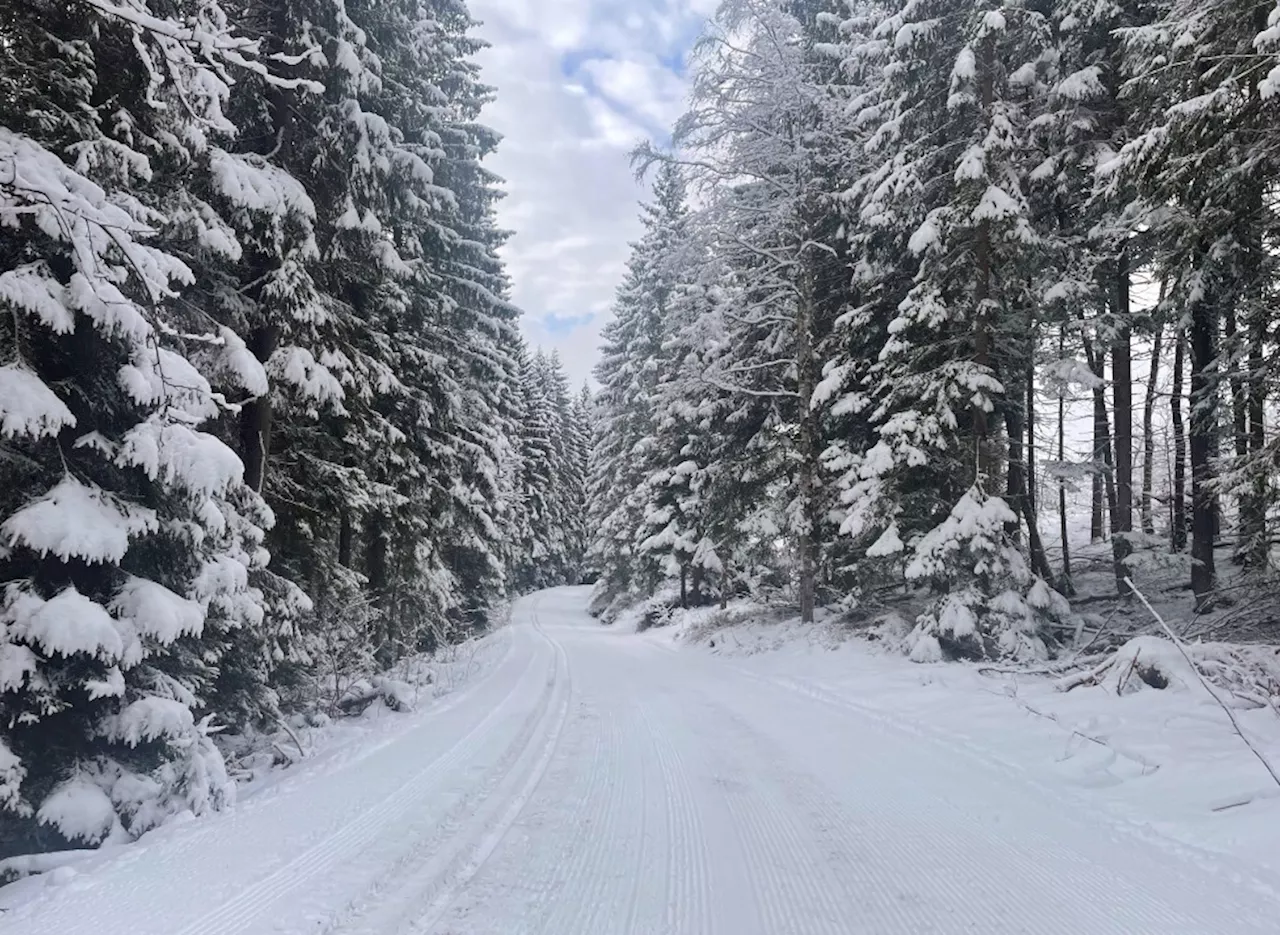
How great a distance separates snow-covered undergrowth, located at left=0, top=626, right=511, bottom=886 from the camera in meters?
4.76

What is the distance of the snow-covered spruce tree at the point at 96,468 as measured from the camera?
4.74m

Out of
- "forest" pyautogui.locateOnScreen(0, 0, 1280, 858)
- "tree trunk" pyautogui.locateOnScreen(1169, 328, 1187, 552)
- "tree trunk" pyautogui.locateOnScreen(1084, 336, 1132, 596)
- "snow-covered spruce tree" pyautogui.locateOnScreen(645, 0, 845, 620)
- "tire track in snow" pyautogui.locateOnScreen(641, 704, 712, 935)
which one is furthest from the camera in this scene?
"snow-covered spruce tree" pyautogui.locateOnScreen(645, 0, 845, 620)

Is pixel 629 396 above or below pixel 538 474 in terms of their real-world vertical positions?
above

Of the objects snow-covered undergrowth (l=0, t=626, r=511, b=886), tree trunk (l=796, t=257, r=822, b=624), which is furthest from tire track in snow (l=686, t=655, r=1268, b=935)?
tree trunk (l=796, t=257, r=822, b=624)

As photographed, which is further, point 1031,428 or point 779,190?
point 779,190

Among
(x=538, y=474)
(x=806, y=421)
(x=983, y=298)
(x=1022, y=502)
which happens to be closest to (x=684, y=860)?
(x=1022, y=502)

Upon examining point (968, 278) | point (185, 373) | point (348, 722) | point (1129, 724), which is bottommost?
point (348, 722)

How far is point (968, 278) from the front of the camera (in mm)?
12453

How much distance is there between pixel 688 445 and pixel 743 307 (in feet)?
24.0

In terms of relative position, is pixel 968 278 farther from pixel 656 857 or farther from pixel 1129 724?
pixel 656 857

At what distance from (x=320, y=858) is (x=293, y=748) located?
3982mm

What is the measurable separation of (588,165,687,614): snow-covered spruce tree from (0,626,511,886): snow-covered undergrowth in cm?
1489

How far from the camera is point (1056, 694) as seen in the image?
8.42 m

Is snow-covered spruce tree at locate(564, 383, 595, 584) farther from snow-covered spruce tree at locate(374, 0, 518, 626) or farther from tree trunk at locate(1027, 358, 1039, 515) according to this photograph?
tree trunk at locate(1027, 358, 1039, 515)
